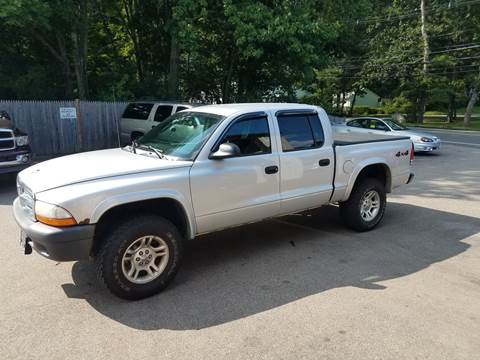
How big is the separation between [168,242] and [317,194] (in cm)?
218

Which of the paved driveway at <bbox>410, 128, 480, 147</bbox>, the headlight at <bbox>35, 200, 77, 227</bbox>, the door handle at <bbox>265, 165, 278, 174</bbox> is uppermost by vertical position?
the door handle at <bbox>265, 165, 278, 174</bbox>

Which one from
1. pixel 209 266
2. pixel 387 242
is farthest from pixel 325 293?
pixel 387 242

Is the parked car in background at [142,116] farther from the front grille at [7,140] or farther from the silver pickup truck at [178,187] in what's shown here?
the silver pickup truck at [178,187]

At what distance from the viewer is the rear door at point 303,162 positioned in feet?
16.6

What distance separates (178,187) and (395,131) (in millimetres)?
13327

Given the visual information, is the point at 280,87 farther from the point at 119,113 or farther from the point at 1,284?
the point at 1,284

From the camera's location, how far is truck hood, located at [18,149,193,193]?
3850 mm

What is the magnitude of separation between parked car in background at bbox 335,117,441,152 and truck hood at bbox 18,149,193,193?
37.1ft

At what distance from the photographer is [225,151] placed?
431 cm

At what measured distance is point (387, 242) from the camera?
5676mm

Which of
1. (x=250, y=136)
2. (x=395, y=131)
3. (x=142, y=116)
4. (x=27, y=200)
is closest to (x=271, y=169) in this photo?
(x=250, y=136)

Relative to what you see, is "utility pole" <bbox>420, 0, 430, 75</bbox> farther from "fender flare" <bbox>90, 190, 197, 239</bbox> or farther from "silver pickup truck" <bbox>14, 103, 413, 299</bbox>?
"fender flare" <bbox>90, 190, 197, 239</bbox>

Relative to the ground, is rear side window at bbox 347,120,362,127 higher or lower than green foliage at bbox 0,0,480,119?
lower

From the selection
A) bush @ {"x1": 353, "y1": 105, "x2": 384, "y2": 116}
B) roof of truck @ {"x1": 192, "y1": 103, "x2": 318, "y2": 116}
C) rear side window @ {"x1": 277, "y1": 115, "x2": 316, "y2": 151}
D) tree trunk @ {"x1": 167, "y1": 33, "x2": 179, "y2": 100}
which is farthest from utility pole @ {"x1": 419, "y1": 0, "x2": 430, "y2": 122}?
roof of truck @ {"x1": 192, "y1": 103, "x2": 318, "y2": 116}
